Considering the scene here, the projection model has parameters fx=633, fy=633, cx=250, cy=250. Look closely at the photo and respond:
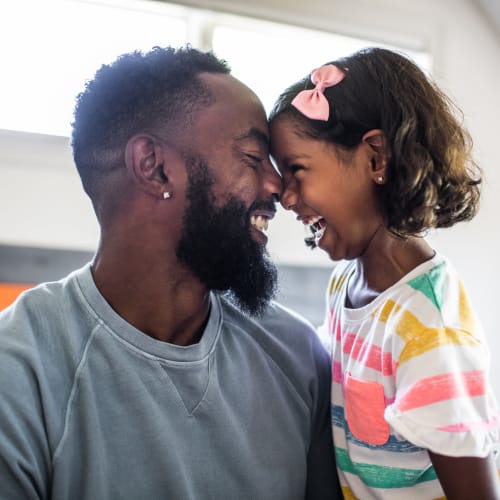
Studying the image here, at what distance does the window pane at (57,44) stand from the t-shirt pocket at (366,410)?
1343 mm

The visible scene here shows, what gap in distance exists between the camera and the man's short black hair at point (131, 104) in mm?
1192

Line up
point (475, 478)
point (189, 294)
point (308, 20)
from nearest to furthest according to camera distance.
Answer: point (475, 478)
point (189, 294)
point (308, 20)

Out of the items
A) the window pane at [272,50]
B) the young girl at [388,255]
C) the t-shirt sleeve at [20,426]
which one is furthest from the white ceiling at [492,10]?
the t-shirt sleeve at [20,426]

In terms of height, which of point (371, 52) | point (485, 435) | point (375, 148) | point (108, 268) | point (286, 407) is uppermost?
point (371, 52)

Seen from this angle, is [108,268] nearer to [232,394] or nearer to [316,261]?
[232,394]

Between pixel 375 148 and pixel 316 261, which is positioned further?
pixel 316 261

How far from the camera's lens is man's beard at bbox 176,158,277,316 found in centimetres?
118

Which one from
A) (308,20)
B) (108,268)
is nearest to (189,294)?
(108,268)

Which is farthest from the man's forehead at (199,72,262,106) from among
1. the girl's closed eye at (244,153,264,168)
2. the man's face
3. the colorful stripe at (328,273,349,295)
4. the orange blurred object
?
the orange blurred object

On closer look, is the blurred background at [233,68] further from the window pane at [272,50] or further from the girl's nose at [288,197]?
the girl's nose at [288,197]

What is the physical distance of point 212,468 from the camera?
109 centimetres

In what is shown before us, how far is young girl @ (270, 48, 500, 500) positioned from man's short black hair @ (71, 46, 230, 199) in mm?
196

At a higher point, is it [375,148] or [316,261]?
[375,148]

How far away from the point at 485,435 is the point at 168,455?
1.67ft
